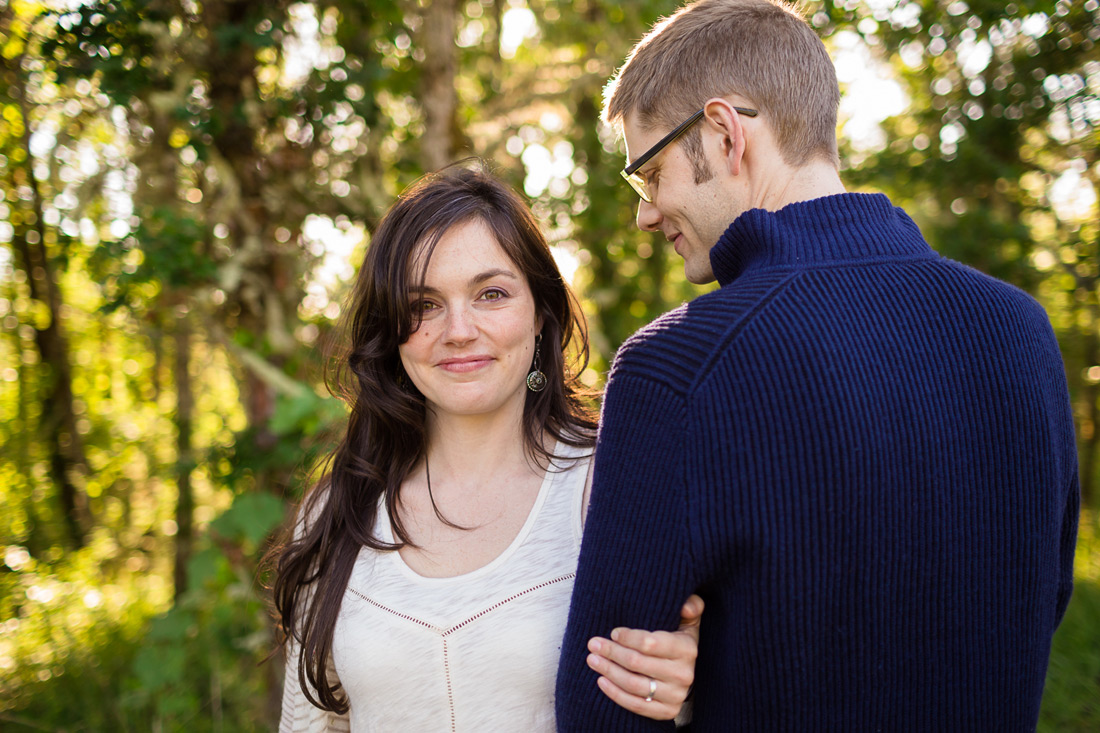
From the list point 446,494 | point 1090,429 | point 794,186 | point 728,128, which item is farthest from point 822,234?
point 1090,429

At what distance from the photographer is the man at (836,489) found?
3.30ft

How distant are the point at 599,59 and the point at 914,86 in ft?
6.99

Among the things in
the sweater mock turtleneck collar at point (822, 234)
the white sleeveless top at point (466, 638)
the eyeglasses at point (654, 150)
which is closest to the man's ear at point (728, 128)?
the eyeglasses at point (654, 150)

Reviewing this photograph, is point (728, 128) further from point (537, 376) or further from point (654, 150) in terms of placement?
point (537, 376)

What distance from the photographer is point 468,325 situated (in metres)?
1.57

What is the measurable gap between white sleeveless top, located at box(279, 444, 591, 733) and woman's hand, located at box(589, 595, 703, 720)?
37cm

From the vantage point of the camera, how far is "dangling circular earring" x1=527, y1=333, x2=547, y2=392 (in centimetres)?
180

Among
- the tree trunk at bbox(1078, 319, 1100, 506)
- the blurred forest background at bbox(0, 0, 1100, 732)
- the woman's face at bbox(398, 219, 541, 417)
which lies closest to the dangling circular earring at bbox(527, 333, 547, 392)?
the woman's face at bbox(398, 219, 541, 417)

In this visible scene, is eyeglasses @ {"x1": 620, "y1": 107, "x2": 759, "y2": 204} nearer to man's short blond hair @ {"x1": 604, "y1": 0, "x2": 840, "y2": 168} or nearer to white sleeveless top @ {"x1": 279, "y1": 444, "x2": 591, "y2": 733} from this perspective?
man's short blond hair @ {"x1": 604, "y1": 0, "x2": 840, "y2": 168}

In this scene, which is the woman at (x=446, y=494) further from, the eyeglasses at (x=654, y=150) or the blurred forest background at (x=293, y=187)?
the blurred forest background at (x=293, y=187)

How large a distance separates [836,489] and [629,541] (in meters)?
0.30

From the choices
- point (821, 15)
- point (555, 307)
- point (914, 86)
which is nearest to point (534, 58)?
point (914, 86)

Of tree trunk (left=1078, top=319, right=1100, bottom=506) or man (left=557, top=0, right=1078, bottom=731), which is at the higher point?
man (left=557, top=0, right=1078, bottom=731)

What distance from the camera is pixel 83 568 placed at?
4.91 m
